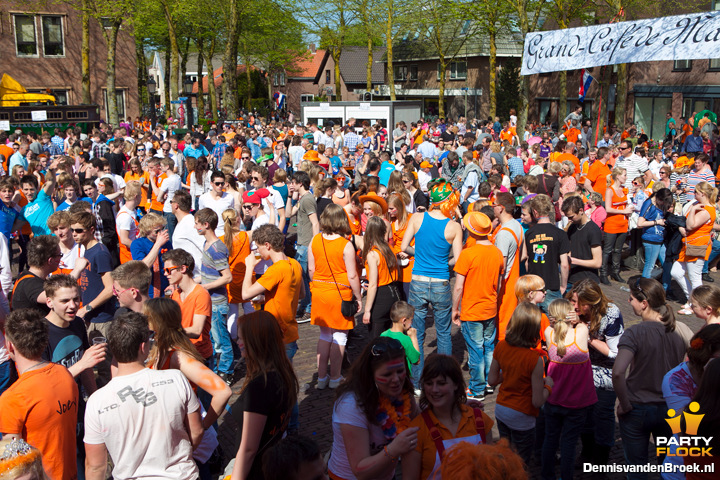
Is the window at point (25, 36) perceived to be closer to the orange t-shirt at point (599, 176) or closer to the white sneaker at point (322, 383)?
the orange t-shirt at point (599, 176)

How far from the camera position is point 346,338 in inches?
240

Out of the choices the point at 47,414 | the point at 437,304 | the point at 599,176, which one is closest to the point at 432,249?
the point at 437,304

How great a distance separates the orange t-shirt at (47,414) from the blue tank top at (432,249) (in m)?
3.54

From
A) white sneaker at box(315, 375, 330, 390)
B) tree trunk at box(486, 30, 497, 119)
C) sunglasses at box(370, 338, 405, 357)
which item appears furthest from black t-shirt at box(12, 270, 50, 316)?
tree trunk at box(486, 30, 497, 119)

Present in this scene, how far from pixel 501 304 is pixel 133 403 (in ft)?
13.5

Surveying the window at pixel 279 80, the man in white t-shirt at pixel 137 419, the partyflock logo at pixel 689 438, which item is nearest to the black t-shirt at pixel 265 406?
the man in white t-shirt at pixel 137 419

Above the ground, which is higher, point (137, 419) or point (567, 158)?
point (567, 158)

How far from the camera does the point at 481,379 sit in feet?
19.5

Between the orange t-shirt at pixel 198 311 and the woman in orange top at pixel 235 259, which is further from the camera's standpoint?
the woman in orange top at pixel 235 259

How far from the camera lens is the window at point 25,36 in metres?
33.1

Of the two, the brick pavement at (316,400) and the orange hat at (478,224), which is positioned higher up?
the orange hat at (478,224)

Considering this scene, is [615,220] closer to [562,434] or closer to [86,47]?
[562,434]

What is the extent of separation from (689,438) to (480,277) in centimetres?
269

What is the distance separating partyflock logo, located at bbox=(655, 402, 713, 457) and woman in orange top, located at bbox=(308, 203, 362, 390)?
3.12m
